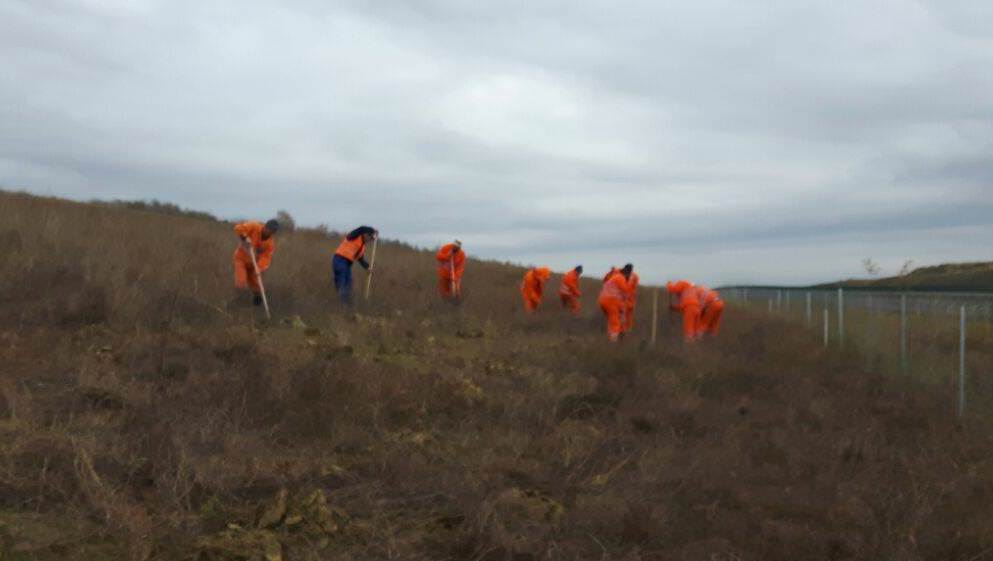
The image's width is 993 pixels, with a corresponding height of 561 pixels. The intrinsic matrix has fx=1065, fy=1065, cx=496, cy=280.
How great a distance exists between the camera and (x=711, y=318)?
54.3 feet

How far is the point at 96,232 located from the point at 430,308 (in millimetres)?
6939

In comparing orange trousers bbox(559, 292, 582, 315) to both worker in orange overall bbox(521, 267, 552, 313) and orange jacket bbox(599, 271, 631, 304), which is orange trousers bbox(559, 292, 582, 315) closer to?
worker in orange overall bbox(521, 267, 552, 313)

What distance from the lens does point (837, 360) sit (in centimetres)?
1447

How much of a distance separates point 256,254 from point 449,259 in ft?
15.1

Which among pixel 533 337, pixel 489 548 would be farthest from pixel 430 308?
pixel 489 548

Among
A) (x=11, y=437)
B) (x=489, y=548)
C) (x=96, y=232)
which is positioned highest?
(x=96, y=232)

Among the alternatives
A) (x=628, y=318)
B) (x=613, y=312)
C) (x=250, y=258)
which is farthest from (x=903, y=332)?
(x=250, y=258)

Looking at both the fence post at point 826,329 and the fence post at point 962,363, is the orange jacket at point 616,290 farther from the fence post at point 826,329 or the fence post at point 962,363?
the fence post at point 962,363

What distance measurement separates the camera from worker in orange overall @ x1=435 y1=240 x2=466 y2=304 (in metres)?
18.1

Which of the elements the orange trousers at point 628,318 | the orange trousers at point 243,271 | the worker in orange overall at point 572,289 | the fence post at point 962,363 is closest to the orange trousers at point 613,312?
the orange trousers at point 628,318

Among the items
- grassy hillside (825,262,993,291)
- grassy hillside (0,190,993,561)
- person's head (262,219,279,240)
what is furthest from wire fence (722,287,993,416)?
grassy hillside (825,262,993,291)

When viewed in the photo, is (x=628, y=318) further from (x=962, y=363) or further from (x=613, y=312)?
(x=962, y=363)

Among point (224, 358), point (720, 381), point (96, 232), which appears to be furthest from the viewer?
point (96, 232)

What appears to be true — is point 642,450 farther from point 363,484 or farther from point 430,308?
point 430,308
